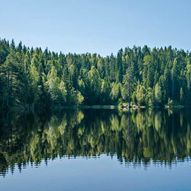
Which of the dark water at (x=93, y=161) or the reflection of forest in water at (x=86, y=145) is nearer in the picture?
the dark water at (x=93, y=161)

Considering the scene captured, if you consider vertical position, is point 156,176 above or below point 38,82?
below

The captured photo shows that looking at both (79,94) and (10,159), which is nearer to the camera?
(10,159)

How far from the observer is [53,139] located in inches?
2373

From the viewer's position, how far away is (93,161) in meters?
43.8

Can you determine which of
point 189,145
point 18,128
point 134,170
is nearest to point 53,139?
point 18,128

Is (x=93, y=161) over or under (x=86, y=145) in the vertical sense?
under

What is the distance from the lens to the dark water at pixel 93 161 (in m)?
33.1

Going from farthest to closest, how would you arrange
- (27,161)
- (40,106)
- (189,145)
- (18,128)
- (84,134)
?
(40,106) < (18,128) < (84,134) < (189,145) < (27,161)

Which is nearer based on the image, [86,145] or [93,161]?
[93,161]

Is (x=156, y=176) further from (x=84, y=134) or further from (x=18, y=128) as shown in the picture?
(x=18, y=128)

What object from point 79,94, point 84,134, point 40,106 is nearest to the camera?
point 84,134

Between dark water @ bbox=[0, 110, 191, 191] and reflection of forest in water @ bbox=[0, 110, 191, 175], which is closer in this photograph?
dark water @ bbox=[0, 110, 191, 191]

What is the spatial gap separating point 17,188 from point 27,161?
11.2 meters

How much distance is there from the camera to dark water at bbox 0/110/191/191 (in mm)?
33094
